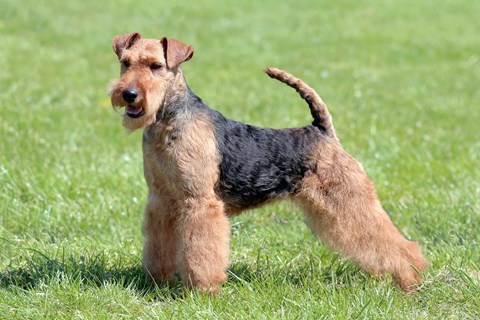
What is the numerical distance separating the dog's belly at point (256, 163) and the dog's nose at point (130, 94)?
0.71 m

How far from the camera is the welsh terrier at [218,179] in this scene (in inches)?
184

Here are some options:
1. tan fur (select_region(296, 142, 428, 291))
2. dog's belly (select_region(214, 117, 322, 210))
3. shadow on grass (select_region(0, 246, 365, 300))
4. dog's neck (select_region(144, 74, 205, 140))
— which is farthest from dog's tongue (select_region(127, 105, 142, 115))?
tan fur (select_region(296, 142, 428, 291))

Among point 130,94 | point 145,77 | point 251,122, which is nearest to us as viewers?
point 130,94

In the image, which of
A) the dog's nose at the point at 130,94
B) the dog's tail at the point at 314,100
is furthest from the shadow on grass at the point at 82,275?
the dog's tail at the point at 314,100

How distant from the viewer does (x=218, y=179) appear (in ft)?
16.0

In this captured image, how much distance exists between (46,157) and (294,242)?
320 centimetres

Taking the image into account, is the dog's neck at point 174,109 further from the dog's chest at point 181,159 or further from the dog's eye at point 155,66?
the dog's eye at point 155,66

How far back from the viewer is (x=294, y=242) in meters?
5.89

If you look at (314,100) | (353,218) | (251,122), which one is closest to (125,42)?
(314,100)

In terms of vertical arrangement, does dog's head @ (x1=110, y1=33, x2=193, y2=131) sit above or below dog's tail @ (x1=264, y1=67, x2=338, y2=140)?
above

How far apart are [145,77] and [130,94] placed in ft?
0.66

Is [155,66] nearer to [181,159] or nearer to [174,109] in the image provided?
[174,109]

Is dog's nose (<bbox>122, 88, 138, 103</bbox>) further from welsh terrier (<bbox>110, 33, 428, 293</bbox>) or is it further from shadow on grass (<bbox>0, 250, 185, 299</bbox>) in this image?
shadow on grass (<bbox>0, 250, 185, 299</bbox>)

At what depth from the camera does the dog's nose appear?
4426 millimetres
